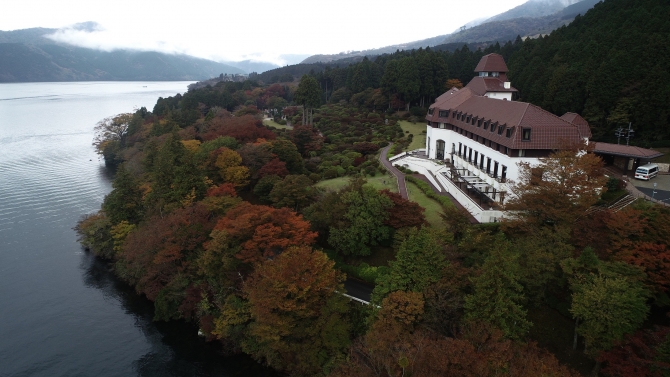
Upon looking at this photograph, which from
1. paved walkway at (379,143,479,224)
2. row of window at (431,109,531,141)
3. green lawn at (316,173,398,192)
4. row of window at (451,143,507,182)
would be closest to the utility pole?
row of window at (431,109,531,141)

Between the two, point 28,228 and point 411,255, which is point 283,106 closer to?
point 28,228

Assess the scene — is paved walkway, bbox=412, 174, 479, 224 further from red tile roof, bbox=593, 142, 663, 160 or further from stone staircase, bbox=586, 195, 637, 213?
red tile roof, bbox=593, 142, 663, 160

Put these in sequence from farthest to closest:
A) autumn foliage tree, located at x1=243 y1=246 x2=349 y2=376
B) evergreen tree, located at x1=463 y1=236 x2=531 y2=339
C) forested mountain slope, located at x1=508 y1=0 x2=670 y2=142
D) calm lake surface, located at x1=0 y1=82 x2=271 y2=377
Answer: forested mountain slope, located at x1=508 y1=0 x2=670 y2=142, calm lake surface, located at x1=0 y1=82 x2=271 y2=377, autumn foliage tree, located at x1=243 y1=246 x2=349 y2=376, evergreen tree, located at x1=463 y1=236 x2=531 y2=339

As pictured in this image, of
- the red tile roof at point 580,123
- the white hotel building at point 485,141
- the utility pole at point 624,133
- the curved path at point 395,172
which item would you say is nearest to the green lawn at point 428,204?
the curved path at point 395,172

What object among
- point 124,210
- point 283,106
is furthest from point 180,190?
point 283,106

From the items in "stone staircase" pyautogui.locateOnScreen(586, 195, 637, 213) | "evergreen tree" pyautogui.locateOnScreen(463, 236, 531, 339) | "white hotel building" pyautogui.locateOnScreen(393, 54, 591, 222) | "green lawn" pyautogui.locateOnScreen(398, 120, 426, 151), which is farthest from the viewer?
"green lawn" pyautogui.locateOnScreen(398, 120, 426, 151)

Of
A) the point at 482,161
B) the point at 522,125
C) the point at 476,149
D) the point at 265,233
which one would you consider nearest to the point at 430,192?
the point at 482,161
